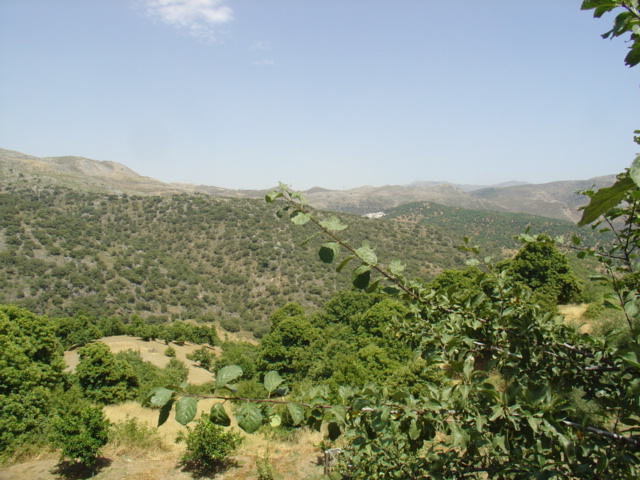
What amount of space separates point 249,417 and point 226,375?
0.51 feet

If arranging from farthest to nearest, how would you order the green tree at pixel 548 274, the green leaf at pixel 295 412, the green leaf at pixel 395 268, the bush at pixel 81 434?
the green tree at pixel 548 274, the bush at pixel 81 434, the green leaf at pixel 395 268, the green leaf at pixel 295 412

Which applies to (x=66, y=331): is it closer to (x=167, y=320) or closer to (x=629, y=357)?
(x=167, y=320)

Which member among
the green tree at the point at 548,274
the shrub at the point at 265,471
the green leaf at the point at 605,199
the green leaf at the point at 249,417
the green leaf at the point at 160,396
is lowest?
the shrub at the point at 265,471

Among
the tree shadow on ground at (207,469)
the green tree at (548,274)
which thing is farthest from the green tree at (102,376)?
the green tree at (548,274)

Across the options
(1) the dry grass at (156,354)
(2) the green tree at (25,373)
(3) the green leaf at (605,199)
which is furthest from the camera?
(1) the dry grass at (156,354)

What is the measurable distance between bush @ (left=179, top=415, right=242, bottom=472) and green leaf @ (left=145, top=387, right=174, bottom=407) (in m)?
8.49

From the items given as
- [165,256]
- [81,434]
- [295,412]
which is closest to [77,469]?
[81,434]

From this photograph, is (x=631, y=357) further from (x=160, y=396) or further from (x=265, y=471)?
(x=265, y=471)

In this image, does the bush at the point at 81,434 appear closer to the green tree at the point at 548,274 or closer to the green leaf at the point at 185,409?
the green leaf at the point at 185,409

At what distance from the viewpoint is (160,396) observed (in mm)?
1121

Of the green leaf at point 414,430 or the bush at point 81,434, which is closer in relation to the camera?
the green leaf at point 414,430

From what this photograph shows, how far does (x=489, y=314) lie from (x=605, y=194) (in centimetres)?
149

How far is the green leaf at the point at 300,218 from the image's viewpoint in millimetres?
1206

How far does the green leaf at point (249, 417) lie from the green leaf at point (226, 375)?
3.7 inches
